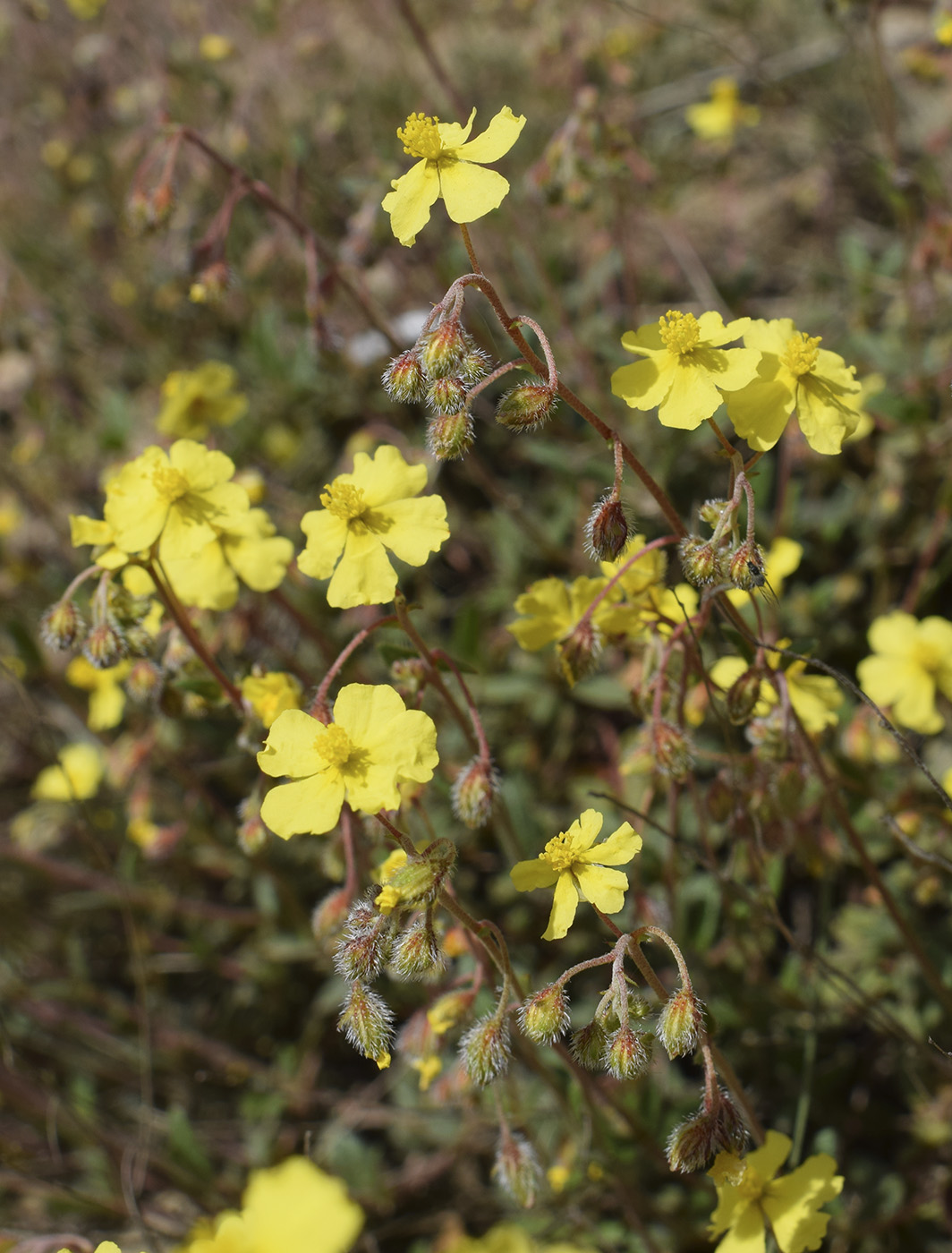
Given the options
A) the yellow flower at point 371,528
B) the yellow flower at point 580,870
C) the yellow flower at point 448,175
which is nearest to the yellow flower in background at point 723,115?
the yellow flower at point 448,175

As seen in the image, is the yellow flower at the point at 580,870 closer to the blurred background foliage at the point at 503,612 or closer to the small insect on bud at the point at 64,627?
the blurred background foliage at the point at 503,612

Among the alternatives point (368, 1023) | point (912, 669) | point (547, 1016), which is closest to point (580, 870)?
point (547, 1016)

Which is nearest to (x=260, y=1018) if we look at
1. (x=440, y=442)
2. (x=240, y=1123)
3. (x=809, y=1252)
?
(x=240, y=1123)

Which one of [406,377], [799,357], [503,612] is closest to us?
[406,377]

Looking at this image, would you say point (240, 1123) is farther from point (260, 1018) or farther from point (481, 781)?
point (481, 781)

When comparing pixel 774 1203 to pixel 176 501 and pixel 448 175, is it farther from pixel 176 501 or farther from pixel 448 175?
pixel 448 175
